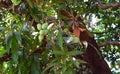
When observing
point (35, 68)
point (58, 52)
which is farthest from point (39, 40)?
point (35, 68)

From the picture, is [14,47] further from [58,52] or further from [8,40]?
[58,52]

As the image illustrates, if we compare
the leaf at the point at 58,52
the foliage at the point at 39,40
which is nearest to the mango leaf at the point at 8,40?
the foliage at the point at 39,40

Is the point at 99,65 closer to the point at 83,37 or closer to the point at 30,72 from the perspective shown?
the point at 83,37

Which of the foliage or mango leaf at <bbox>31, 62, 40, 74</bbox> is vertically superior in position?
the foliage

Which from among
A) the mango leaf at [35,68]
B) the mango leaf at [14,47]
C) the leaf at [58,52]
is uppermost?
the mango leaf at [14,47]

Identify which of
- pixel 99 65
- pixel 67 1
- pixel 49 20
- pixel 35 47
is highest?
pixel 67 1

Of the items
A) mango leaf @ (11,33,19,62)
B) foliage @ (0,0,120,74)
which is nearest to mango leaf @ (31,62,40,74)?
foliage @ (0,0,120,74)

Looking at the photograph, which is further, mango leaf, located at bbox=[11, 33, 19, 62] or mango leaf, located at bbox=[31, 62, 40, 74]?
mango leaf, located at bbox=[31, 62, 40, 74]

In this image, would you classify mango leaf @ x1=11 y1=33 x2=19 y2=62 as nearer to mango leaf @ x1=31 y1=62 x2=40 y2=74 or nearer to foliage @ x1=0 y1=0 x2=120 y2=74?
foliage @ x1=0 y1=0 x2=120 y2=74

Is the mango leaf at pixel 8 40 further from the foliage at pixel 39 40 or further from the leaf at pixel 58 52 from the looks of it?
the leaf at pixel 58 52

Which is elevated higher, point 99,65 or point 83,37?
point 83,37

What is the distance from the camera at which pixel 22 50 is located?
5.67ft

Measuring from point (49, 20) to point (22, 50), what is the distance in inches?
8.5

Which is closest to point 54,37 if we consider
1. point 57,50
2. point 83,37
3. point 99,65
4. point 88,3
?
point 57,50
